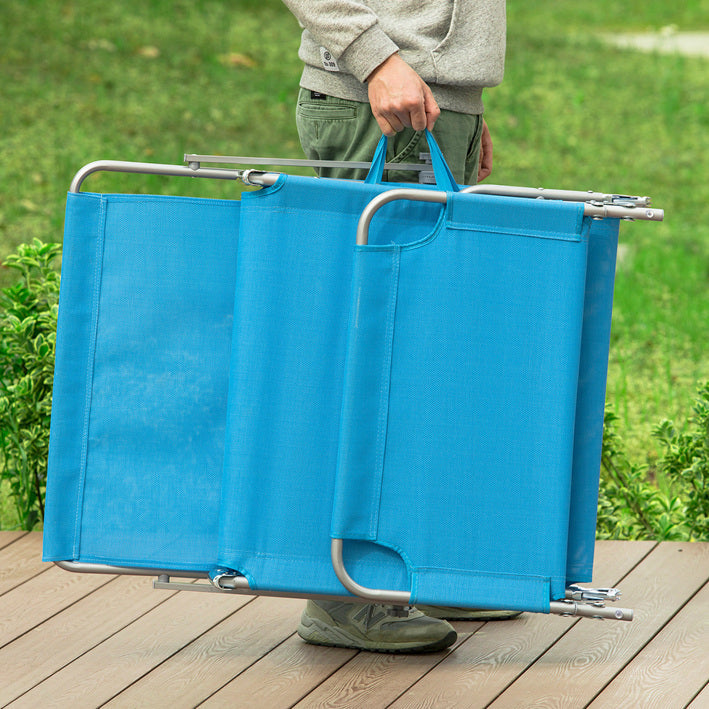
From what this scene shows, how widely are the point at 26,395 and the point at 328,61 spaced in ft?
4.25

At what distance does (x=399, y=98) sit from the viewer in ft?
6.57

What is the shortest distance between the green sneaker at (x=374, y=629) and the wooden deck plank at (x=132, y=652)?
0.24 meters

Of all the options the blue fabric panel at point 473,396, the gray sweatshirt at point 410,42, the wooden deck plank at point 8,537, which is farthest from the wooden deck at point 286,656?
the gray sweatshirt at point 410,42

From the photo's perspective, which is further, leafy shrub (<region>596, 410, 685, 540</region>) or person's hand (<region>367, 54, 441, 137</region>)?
leafy shrub (<region>596, 410, 685, 540</region>)

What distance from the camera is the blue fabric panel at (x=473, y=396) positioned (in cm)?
184

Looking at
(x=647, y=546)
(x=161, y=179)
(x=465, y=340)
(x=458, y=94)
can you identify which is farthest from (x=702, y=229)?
(x=465, y=340)

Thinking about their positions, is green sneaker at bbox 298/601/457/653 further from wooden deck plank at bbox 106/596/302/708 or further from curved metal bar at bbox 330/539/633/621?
curved metal bar at bbox 330/539/633/621

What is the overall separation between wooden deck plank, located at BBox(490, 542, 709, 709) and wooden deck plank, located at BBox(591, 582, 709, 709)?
2 cm

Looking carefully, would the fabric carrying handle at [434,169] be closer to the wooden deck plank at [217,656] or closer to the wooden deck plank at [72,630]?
the wooden deck plank at [217,656]

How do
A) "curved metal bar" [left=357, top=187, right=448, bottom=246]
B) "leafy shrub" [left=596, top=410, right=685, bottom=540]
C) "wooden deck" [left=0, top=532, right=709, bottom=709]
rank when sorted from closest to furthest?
"curved metal bar" [left=357, top=187, right=448, bottom=246] → "wooden deck" [left=0, top=532, right=709, bottom=709] → "leafy shrub" [left=596, top=410, right=685, bottom=540]

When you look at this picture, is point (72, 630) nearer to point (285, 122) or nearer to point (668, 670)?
point (668, 670)

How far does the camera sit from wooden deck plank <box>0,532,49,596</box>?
252cm

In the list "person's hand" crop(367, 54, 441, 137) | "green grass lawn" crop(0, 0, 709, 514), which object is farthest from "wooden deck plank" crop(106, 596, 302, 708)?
"green grass lawn" crop(0, 0, 709, 514)

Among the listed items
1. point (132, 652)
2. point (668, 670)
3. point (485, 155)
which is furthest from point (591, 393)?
point (132, 652)
